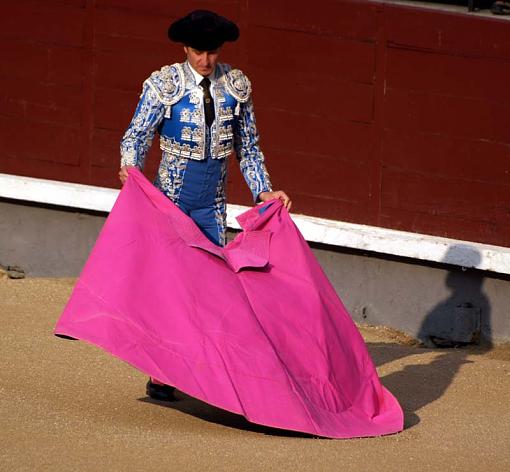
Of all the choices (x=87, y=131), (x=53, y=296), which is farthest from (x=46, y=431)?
(x=87, y=131)

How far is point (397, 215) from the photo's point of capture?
24.5 feet

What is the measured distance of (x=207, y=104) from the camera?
17.7ft

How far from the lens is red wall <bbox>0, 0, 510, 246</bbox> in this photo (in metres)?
7.21

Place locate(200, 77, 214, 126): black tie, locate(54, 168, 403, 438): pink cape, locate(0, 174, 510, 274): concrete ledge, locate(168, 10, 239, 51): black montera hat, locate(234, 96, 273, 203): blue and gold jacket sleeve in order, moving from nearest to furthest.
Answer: locate(54, 168, 403, 438): pink cape, locate(168, 10, 239, 51): black montera hat, locate(200, 77, 214, 126): black tie, locate(234, 96, 273, 203): blue and gold jacket sleeve, locate(0, 174, 510, 274): concrete ledge

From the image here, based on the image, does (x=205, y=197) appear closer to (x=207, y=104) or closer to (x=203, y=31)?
(x=207, y=104)

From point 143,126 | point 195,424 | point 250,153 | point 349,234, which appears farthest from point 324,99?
point 195,424

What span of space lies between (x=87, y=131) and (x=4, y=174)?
0.50 m

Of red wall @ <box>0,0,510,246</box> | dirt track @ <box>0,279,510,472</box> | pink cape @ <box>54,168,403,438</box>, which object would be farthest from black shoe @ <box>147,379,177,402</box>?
red wall @ <box>0,0,510,246</box>

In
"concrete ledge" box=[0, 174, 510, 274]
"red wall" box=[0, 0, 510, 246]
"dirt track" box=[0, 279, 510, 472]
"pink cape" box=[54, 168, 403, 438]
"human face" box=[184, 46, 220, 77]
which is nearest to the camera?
"dirt track" box=[0, 279, 510, 472]

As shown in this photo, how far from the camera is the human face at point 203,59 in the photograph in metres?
5.30

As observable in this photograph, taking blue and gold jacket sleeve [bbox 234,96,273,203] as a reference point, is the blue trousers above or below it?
below

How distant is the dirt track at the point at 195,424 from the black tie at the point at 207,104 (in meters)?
0.96

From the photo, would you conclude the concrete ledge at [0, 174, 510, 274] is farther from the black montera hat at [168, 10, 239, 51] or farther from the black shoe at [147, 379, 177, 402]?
the black montera hat at [168, 10, 239, 51]

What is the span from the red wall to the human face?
2071 mm
